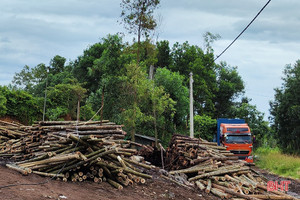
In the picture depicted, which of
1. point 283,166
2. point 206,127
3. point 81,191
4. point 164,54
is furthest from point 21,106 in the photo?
point 81,191

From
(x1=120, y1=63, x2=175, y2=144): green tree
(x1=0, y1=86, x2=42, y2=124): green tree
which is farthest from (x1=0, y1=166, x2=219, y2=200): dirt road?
(x1=0, y1=86, x2=42, y2=124): green tree

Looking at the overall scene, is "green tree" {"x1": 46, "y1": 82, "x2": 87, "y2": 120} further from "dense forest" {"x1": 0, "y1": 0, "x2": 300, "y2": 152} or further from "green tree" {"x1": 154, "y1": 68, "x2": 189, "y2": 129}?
"green tree" {"x1": 154, "y1": 68, "x2": 189, "y2": 129}

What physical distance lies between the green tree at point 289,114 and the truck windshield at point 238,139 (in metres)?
14.7

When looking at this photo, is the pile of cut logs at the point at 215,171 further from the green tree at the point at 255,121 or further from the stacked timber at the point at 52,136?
the green tree at the point at 255,121

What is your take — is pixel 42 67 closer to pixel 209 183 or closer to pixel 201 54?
pixel 201 54

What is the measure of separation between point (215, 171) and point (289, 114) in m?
28.9

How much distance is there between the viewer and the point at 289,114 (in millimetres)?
39375

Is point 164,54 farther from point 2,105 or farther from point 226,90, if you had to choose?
point 2,105

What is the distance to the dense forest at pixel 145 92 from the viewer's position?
29938mm

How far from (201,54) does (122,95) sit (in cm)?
2122

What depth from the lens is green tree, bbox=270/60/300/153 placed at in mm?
39469

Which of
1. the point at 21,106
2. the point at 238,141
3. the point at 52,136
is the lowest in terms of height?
the point at 238,141

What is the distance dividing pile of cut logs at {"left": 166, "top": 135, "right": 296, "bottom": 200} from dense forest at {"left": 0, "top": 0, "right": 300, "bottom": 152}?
5114 millimetres

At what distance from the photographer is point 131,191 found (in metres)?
10.3
